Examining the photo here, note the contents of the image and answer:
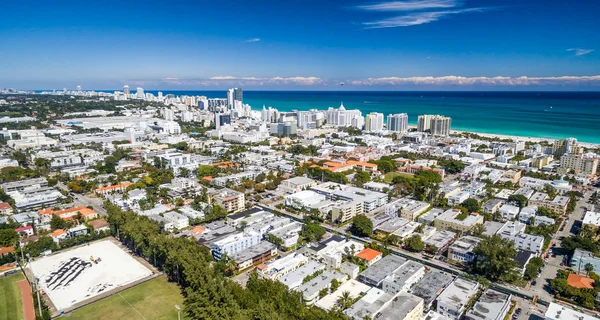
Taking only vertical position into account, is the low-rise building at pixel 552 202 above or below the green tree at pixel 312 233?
above

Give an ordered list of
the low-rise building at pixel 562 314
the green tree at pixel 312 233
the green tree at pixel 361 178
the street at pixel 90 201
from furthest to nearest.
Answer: the green tree at pixel 361 178 < the street at pixel 90 201 < the green tree at pixel 312 233 < the low-rise building at pixel 562 314

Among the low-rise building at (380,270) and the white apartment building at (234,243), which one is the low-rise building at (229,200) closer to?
the white apartment building at (234,243)

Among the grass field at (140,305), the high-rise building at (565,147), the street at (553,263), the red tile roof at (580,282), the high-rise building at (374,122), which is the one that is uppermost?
the high-rise building at (374,122)

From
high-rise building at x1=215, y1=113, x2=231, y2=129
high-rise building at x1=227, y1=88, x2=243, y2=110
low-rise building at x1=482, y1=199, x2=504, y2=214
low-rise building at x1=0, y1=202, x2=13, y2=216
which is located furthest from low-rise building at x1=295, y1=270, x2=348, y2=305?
high-rise building at x1=227, y1=88, x2=243, y2=110

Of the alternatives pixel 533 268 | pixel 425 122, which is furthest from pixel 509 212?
pixel 425 122

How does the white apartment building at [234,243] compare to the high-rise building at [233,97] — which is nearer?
the white apartment building at [234,243]

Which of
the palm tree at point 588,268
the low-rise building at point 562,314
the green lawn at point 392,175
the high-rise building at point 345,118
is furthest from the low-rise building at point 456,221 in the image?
the high-rise building at point 345,118

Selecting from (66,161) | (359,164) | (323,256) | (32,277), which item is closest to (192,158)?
(66,161)
